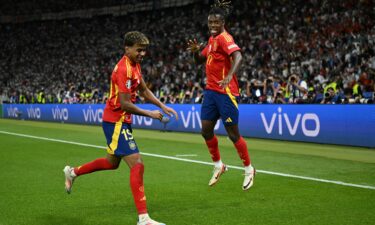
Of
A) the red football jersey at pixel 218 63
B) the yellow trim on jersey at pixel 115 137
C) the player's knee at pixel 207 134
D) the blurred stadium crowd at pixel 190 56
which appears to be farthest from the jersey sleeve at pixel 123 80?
the blurred stadium crowd at pixel 190 56

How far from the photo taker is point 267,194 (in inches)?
289

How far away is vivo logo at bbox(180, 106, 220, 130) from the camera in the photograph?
19516 mm

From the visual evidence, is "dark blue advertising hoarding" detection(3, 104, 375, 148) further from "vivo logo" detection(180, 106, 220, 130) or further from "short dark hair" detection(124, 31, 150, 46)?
"short dark hair" detection(124, 31, 150, 46)

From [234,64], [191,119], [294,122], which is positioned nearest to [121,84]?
[234,64]

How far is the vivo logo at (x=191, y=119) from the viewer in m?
19.5

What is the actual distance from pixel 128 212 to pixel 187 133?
1388 cm

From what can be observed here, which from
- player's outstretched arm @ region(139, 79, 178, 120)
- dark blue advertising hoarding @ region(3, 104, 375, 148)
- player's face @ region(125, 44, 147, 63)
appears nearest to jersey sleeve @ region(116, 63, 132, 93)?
player's face @ region(125, 44, 147, 63)

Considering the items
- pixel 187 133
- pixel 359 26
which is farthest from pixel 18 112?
pixel 359 26

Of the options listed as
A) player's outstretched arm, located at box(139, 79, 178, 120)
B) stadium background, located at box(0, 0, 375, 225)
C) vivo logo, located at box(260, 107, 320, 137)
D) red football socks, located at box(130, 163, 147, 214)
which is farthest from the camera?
vivo logo, located at box(260, 107, 320, 137)

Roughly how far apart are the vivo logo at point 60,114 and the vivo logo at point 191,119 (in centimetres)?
1105

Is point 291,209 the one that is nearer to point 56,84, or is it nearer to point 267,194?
point 267,194

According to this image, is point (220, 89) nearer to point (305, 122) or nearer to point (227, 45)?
point (227, 45)

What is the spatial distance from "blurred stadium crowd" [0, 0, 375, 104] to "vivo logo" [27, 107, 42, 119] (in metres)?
1.73

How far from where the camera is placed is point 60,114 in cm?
2998
